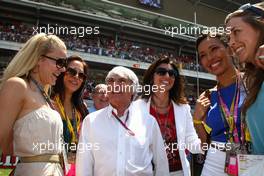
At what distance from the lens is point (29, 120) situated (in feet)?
6.38

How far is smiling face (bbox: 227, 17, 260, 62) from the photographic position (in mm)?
1424

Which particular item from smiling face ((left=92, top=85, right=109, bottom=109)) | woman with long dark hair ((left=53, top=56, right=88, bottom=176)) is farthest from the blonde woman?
smiling face ((left=92, top=85, right=109, bottom=109))

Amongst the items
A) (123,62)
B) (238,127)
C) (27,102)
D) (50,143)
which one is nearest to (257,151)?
(238,127)

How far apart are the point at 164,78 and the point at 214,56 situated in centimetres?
77

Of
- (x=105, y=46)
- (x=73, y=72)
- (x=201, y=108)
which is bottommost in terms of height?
(x=201, y=108)

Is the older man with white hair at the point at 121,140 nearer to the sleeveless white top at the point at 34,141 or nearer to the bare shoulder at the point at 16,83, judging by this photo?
the sleeveless white top at the point at 34,141

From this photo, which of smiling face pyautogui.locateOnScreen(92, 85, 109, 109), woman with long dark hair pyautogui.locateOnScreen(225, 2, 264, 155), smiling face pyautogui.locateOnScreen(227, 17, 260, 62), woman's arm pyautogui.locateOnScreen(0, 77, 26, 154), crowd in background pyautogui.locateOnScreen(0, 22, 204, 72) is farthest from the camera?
crowd in background pyautogui.locateOnScreen(0, 22, 204, 72)

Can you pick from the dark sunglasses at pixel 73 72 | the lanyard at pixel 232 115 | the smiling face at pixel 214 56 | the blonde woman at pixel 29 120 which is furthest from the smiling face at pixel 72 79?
the lanyard at pixel 232 115

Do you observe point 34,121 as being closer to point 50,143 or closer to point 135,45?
point 50,143

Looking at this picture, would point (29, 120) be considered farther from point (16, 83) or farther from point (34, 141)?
point (16, 83)

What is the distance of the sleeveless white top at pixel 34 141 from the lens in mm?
1909

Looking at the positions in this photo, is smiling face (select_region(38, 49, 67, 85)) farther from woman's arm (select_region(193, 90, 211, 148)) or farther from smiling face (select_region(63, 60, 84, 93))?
woman's arm (select_region(193, 90, 211, 148))

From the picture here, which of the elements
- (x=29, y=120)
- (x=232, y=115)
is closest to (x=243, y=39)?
(x=232, y=115)

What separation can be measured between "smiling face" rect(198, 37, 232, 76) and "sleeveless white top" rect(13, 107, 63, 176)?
120 centimetres
